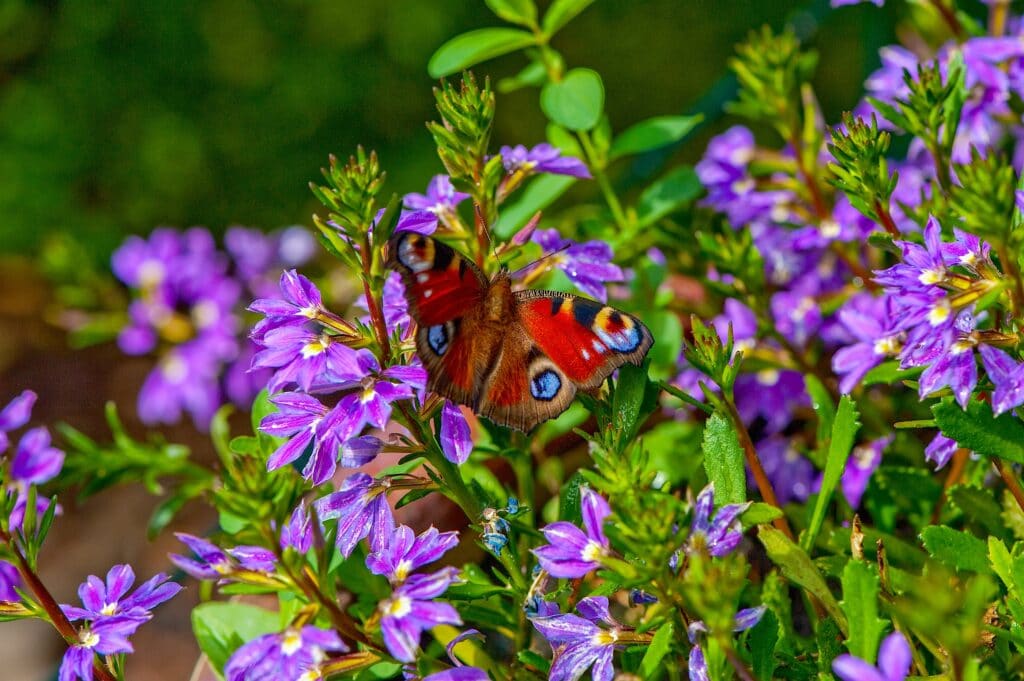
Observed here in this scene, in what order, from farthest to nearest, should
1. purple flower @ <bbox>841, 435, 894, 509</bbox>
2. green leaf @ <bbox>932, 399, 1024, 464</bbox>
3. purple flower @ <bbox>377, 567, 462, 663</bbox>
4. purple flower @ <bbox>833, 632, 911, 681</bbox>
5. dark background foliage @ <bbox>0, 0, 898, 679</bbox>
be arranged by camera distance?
1. dark background foliage @ <bbox>0, 0, 898, 679</bbox>
2. purple flower @ <bbox>841, 435, 894, 509</bbox>
3. green leaf @ <bbox>932, 399, 1024, 464</bbox>
4. purple flower @ <bbox>377, 567, 462, 663</bbox>
5. purple flower @ <bbox>833, 632, 911, 681</bbox>

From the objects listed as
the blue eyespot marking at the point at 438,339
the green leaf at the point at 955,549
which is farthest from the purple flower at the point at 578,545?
the green leaf at the point at 955,549

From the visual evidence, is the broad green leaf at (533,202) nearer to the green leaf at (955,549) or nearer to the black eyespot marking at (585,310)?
the black eyespot marking at (585,310)

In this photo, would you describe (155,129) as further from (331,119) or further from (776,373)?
(776,373)

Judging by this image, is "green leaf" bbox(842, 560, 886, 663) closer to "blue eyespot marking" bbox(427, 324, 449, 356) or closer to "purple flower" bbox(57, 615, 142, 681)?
"blue eyespot marking" bbox(427, 324, 449, 356)

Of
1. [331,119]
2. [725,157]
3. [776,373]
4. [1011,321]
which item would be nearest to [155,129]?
[331,119]

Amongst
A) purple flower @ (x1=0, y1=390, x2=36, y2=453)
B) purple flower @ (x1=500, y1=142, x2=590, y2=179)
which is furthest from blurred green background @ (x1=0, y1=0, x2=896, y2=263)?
purple flower @ (x1=0, y1=390, x2=36, y2=453)

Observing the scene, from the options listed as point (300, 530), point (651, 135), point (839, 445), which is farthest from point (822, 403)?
point (300, 530)
